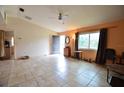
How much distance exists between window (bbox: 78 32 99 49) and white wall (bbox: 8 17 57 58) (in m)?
3.05

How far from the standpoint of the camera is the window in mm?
6383

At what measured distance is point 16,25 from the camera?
23.7 ft

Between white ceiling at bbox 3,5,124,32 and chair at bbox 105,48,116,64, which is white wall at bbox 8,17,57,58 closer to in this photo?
white ceiling at bbox 3,5,124,32

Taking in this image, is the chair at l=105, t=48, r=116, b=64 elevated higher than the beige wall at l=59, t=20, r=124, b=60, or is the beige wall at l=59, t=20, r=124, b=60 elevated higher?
the beige wall at l=59, t=20, r=124, b=60

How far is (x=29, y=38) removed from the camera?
7.91 metres

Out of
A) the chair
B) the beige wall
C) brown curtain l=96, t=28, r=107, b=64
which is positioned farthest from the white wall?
the chair

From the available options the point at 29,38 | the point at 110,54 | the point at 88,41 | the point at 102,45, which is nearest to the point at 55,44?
the point at 29,38

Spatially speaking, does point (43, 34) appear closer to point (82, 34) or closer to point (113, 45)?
point (82, 34)

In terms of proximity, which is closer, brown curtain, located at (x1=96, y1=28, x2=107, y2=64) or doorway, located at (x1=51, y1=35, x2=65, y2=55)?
brown curtain, located at (x1=96, y1=28, x2=107, y2=64)

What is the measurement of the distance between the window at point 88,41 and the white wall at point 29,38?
9.99 ft

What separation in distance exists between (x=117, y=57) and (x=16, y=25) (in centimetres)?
644

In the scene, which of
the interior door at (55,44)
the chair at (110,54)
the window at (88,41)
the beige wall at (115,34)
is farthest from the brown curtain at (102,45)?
the interior door at (55,44)

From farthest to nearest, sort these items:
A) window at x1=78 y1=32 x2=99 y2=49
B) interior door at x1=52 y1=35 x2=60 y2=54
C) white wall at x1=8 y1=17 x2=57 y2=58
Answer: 1. interior door at x1=52 y1=35 x2=60 y2=54
2. white wall at x1=8 y1=17 x2=57 y2=58
3. window at x1=78 y1=32 x2=99 y2=49
